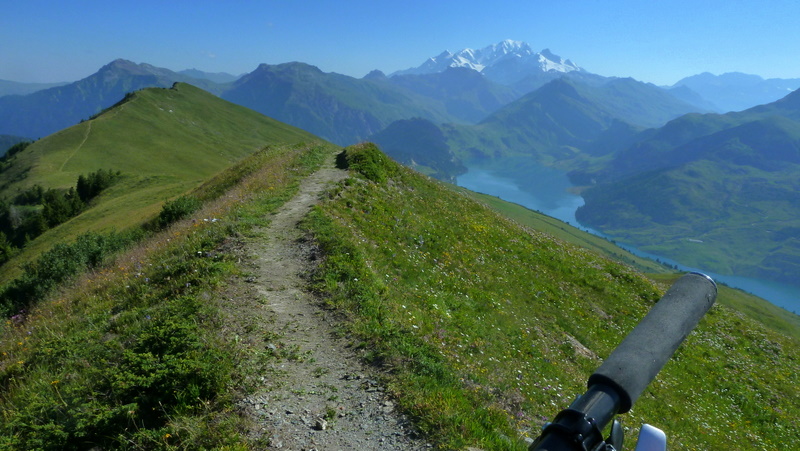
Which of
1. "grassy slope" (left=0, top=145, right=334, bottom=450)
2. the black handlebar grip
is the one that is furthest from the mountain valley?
the black handlebar grip

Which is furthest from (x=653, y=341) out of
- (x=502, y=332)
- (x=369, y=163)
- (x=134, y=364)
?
(x=369, y=163)

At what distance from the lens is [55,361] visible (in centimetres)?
960

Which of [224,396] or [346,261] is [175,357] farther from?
[346,261]

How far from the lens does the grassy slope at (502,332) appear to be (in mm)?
10164

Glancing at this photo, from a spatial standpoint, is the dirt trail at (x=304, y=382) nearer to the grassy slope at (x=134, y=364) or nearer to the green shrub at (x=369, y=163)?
the grassy slope at (x=134, y=364)

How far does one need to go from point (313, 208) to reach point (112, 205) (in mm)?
62043

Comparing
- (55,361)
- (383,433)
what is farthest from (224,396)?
(55,361)

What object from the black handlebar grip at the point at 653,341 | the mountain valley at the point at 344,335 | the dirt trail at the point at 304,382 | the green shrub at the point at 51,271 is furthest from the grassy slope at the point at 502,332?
the green shrub at the point at 51,271

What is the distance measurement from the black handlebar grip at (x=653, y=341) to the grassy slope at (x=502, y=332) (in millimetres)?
5379

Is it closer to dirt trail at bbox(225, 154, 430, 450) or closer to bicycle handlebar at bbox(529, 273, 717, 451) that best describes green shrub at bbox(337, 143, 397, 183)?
dirt trail at bbox(225, 154, 430, 450)

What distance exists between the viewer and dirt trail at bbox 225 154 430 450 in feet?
24.7

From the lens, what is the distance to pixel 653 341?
2729 millimetres

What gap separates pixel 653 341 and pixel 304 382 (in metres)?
7.96

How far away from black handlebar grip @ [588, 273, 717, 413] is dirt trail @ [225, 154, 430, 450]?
5.73 metres
